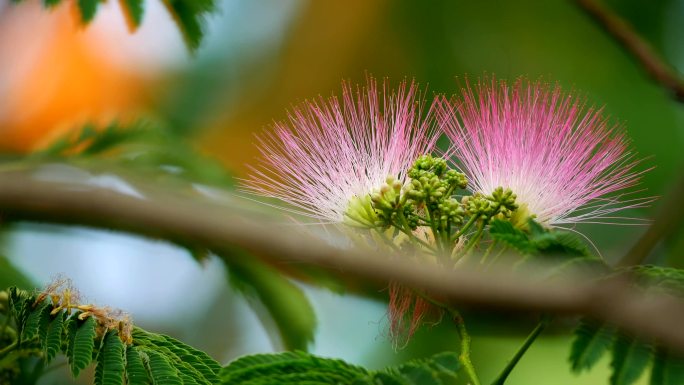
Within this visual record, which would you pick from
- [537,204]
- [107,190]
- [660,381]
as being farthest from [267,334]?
[660,381]

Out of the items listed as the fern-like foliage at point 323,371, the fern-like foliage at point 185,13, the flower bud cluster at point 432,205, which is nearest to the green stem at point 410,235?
the flower bud cluster at point 432,205

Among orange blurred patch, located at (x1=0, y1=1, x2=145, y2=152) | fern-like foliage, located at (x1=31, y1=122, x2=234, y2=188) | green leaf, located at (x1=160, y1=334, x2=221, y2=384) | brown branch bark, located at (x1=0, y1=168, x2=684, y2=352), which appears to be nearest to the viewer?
brown branch bark, located at (x1=0, y1=168, x2=684, y2=352)

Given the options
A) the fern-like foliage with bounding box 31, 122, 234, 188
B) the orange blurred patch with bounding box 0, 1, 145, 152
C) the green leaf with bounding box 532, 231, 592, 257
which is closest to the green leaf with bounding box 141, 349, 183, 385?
the green leaf with bounding box 532, 231, 592, 257

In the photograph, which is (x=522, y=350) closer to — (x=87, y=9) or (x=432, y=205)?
(x=432, y=205)

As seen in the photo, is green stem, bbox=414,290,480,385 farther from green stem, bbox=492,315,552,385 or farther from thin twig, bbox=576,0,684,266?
thin twig, bbox=576,0,684,266

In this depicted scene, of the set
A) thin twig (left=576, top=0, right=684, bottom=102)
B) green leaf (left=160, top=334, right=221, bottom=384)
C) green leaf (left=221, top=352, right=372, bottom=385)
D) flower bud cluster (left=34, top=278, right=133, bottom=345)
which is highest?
thin twig (left=576, top=0, right=684, bottom=102)

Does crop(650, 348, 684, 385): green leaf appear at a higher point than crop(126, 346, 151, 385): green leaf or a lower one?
higher

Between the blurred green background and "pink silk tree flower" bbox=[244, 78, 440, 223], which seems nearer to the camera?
"pink silk tree flower" bbox=[244, 78, 440, 223]
